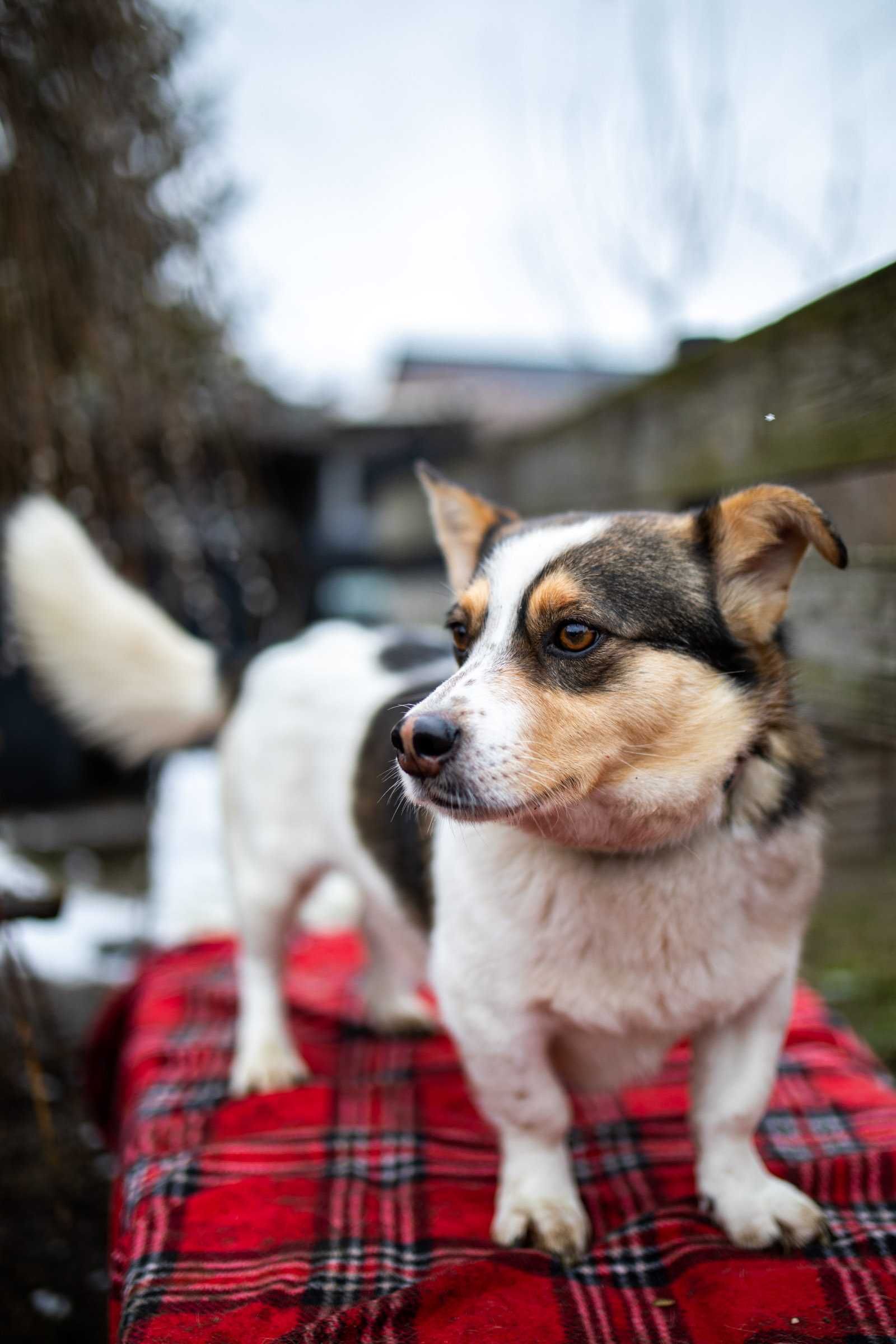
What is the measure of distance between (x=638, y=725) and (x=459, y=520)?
74 centimetres

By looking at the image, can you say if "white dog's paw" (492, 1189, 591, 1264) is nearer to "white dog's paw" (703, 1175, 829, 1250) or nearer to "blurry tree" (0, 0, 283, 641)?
"white dog's paw" (703, 1175, 829, 1250)

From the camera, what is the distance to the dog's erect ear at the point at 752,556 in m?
1.64

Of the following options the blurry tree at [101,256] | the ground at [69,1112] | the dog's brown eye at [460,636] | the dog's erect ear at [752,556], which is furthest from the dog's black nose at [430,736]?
the blurry tree at [101,256]

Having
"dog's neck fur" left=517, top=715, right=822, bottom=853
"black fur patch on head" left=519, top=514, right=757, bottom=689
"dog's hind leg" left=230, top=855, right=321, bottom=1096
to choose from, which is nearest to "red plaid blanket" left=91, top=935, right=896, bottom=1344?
"dog's hind leg" left=230, top=855, right=321, bottom=1096

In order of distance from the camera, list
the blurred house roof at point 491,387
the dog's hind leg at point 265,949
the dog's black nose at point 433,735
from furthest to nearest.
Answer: the blurred house roof at point 491,387 → the dog's hind leg at point 265,949 → the dog's black nose at point 433,735

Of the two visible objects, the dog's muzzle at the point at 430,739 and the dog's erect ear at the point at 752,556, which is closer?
the dog's muzzle at the point at 430,739

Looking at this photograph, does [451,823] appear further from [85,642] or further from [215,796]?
[215,796]

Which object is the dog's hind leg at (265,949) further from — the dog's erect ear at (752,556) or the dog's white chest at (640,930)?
the dog's erect ear at (752,556)

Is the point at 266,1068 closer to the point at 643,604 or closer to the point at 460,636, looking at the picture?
the point at 460,636

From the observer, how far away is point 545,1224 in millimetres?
1746

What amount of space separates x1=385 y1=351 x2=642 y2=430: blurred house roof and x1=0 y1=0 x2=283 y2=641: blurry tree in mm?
1726

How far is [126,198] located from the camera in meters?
3.29

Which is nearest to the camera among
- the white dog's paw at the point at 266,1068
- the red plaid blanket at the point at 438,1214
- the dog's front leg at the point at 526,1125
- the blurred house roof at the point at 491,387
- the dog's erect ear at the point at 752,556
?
the red plaid blanket at the point at 438,1214

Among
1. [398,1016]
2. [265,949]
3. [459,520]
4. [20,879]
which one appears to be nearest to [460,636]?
[459,520]
